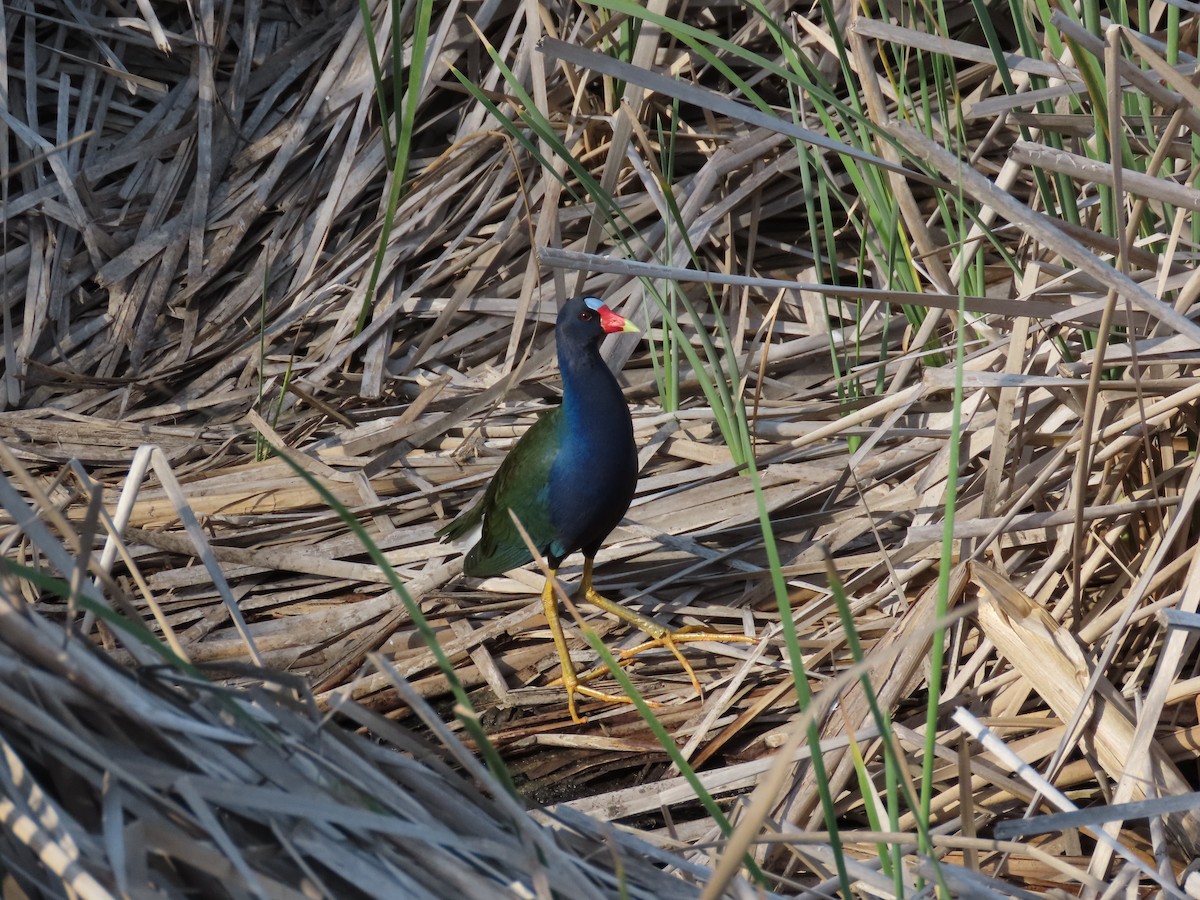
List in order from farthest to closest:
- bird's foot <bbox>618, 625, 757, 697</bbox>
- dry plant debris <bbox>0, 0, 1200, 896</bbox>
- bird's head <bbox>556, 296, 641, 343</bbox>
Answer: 1. bird's head <bbox>556, 296, 641, 343</bbox>
2. bird's foot <bbox>618, 625, 757, 697</bbox>
3. dry plant debris <bbox>0, 0, 1200, 896</bbox>

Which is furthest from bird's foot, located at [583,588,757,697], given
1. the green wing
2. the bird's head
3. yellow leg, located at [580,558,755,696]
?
the bird's head

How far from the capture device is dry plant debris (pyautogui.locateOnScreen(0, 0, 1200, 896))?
1223mm

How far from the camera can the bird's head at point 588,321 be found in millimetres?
2693

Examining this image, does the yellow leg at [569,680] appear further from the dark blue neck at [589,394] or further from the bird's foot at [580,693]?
the dark blue neck at [589,394]

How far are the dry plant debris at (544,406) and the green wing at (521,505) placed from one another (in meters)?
0.19

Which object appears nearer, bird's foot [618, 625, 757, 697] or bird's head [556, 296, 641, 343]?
bird's foot [618, 625, 757, 697]

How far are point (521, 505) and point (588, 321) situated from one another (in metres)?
0.43

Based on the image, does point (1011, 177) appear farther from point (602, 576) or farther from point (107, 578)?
point (107, 578)

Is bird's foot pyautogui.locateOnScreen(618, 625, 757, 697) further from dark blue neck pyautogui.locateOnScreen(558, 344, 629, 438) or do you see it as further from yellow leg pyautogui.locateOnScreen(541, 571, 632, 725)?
dark blue neck pyautogui.locateOnScreen(558, 344, 629, 438)

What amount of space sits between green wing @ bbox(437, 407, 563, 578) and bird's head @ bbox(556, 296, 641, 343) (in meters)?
0.17

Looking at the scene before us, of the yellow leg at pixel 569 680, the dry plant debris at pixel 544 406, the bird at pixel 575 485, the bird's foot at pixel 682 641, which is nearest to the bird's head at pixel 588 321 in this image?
the bird at pixel 575 485

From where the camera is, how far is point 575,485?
2.60 meters

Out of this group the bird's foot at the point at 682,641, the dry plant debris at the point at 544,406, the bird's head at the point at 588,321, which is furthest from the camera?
the bird's head at the point at 588,321

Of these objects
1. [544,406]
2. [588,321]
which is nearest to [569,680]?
[588,321]
